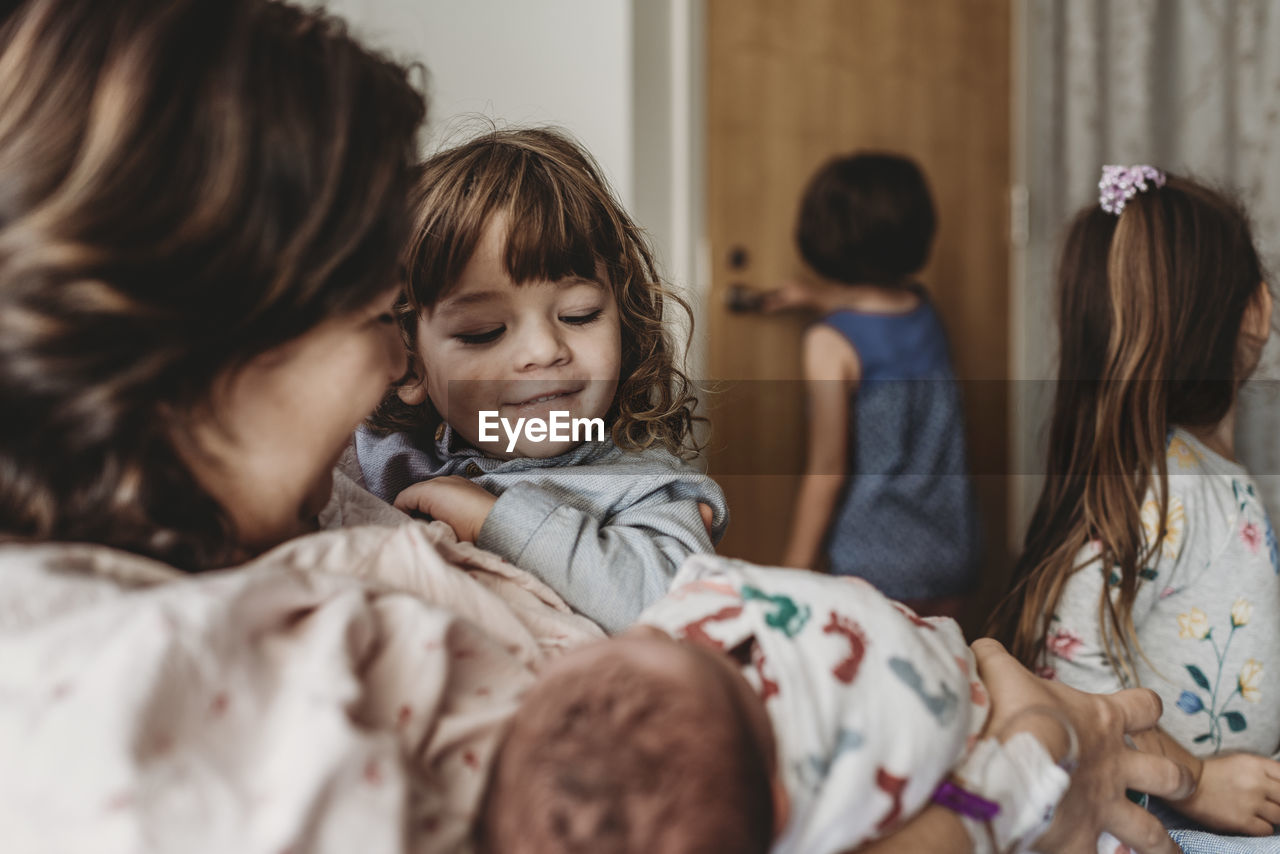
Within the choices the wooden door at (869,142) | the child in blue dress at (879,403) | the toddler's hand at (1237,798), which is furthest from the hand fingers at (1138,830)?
the wooden door at (869,142)

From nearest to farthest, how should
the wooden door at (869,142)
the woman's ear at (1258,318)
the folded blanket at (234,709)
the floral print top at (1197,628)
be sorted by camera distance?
1. the folded blanket at (234,709)
2. the floral print top at (1197,628)
3. the woman's ear at (1258,318)
4. the wooden door at (869,142)

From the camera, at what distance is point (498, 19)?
1.62 metres

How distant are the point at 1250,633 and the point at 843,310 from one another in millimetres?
887

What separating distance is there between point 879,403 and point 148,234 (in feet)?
3.96

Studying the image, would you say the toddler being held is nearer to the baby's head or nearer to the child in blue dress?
the baby's head

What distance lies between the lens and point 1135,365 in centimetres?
101

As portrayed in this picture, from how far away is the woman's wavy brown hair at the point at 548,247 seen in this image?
59 centimetres

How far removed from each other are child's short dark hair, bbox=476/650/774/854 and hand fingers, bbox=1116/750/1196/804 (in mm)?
319

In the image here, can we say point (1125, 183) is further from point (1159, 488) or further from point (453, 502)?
point (453, 502)

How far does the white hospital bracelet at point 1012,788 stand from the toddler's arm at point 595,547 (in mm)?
201

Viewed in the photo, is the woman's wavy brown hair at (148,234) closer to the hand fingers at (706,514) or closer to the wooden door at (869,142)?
the hand fingers at (706,514)

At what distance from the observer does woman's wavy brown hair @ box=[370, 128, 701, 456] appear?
0.59 metres

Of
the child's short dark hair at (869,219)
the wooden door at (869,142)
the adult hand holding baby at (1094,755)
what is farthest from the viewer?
the wooden door at (869,142)

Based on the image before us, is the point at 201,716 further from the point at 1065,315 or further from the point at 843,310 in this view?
the point at 843,310
